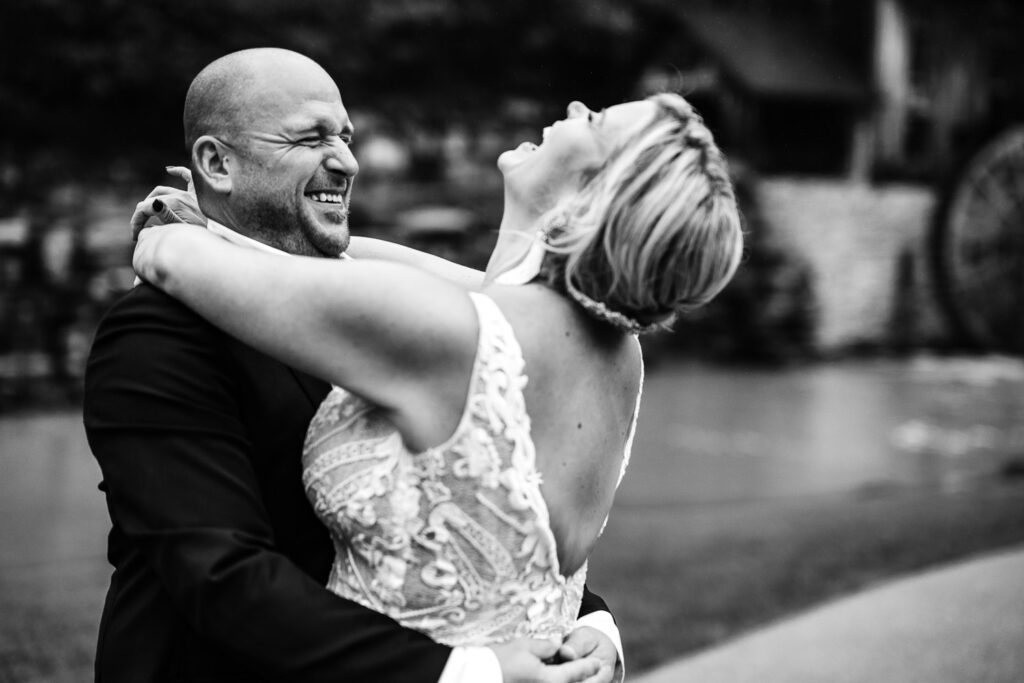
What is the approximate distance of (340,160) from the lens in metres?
2.09

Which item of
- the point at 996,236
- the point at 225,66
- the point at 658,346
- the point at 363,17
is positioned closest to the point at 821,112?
the point at 996,236

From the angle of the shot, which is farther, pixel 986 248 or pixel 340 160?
pixel 986 248

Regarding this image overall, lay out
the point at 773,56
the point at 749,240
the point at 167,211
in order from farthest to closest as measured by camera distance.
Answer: the point at 773,56
the point at 749,240
the point at 167,211

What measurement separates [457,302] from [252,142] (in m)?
0.60

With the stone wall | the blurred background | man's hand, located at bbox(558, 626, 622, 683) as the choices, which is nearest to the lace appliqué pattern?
man's hand, located at bbox(558, 626, 622, 683)

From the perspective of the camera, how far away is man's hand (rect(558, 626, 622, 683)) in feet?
6.04

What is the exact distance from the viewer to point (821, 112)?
68.6ft

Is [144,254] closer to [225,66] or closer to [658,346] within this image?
[225,66]

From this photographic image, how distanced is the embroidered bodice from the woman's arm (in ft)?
0.12

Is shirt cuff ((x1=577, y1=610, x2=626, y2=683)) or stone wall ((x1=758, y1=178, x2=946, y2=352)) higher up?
shirt cuff ((x1=577, y1=610, x2=626, y2=683))

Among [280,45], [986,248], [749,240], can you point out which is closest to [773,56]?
[986,248]

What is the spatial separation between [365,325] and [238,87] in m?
0.66

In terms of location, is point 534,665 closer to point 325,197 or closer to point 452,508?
point 452,508

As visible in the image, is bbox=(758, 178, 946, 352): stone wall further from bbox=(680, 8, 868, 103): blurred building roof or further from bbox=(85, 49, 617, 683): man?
bbox=(85, 49, 617, 683): man
